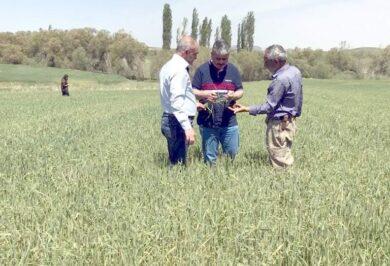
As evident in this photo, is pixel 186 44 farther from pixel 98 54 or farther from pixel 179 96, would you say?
pixel 98 54

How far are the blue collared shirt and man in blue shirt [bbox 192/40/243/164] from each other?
52cm

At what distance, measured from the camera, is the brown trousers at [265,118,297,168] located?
6.11 meters

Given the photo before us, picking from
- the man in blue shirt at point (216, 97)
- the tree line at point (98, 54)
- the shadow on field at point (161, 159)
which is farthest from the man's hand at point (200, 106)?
the tree line at point (98, 54)

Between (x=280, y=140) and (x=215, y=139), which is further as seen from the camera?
(x=215, y=139)

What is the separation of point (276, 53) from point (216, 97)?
1.06 meters

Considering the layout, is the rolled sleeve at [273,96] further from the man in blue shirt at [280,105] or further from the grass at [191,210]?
the grass at [191,210]

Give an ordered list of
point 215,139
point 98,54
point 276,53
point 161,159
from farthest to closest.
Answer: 1. point 98,54
2. point 161,159
3. point 215,139
4. point 276,53

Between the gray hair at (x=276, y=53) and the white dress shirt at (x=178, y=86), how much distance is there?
3.56 feet

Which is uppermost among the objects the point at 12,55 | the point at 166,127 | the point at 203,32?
the point at 203,32

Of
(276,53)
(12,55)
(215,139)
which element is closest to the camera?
(276,53)

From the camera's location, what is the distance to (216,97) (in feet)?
20.9

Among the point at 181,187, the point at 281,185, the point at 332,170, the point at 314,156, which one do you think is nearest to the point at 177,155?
the point at 181,187

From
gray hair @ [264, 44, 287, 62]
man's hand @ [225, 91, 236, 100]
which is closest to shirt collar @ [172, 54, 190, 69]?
man's hand @ [225, 91, 236, 100]

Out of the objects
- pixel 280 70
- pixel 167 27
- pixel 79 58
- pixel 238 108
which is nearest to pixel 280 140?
pixel 238 108
